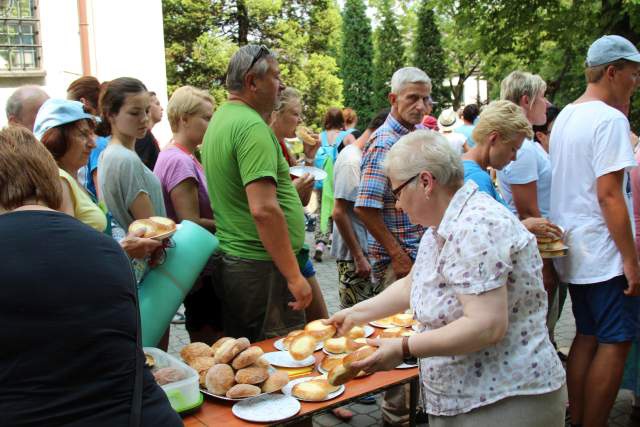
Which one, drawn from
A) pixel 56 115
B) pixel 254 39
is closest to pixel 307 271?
pixel 56 115

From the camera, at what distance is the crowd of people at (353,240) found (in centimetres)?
148

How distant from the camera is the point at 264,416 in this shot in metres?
1.93

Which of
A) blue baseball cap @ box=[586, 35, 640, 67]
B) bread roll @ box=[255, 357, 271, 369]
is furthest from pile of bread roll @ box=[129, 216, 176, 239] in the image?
blue baseball cap @ box=[586, 35, 640, 67]

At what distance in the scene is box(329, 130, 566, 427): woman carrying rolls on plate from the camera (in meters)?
1.71

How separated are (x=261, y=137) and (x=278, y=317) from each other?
0.85 meters

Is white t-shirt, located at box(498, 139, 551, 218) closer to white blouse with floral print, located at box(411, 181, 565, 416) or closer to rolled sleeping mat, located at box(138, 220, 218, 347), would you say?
white blouse with floral print, located at box(411, 181, 565, 416)

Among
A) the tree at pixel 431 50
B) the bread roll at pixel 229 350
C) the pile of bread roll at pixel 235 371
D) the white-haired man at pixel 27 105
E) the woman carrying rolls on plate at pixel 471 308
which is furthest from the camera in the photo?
the tree at pixel 431 50

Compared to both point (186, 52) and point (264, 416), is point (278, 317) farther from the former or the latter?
point (186, 52)

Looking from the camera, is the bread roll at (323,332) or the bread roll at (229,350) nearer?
the bread roll at (229,350)

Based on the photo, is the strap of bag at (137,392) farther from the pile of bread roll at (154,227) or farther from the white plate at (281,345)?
the white plate at (281,345)

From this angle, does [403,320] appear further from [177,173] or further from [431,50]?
[431,50]

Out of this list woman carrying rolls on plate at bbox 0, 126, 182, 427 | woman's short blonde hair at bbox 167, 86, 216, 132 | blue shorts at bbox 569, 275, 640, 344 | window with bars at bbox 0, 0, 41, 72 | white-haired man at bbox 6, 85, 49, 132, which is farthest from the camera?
window with bars at bbox 0, 0, 41, 72

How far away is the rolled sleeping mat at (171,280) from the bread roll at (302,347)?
1.60 feet

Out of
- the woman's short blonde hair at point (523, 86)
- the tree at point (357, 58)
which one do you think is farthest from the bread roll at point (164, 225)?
the tree at point (357, 58)
